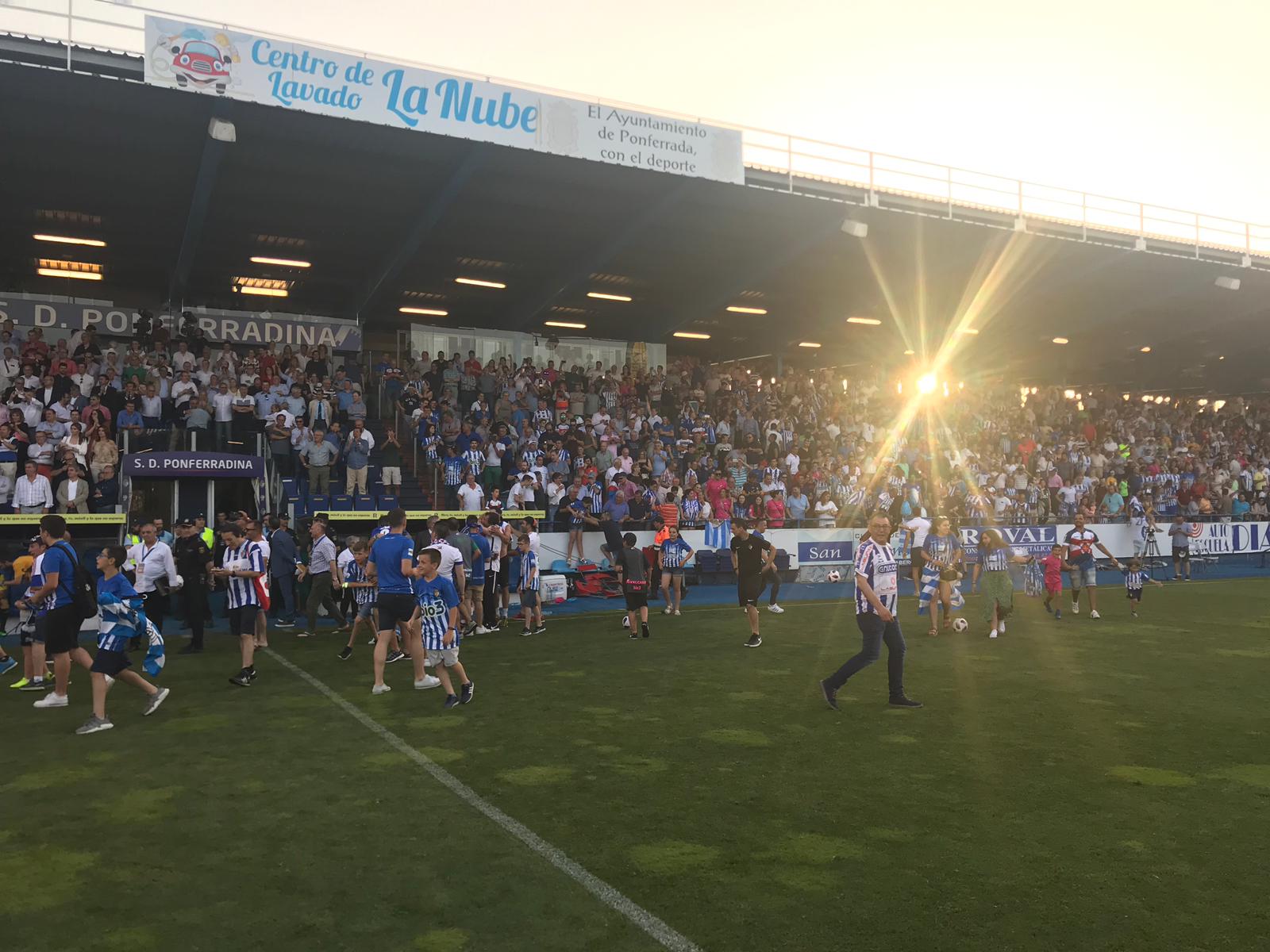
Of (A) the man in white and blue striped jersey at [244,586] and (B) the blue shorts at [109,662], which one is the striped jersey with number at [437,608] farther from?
(B) the blue shorts at [109,662]

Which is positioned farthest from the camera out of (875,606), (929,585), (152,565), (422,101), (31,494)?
(422,101)

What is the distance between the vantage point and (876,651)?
375 inches

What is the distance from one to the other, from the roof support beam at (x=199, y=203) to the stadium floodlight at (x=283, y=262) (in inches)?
73.2

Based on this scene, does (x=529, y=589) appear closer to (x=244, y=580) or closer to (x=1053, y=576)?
(x=244, y=580)

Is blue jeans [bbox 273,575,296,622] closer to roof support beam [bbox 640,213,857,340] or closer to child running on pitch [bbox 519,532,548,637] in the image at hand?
child running on pitch [bbox 519,532,548,637]

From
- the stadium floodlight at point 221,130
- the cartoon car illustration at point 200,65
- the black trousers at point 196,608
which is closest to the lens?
the black trousers at point 196,608

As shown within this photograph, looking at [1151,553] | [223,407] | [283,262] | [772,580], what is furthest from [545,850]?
[1151,553]

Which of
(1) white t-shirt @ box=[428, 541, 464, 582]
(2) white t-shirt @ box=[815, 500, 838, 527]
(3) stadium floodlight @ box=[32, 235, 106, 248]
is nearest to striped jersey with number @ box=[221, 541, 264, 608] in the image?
(1) white t-shirt @ box=[428, 541, 464, 582]

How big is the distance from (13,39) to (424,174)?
8807 mm

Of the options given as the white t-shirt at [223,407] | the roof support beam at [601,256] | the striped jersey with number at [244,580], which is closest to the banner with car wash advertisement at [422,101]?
the roof support beam at [601,256]

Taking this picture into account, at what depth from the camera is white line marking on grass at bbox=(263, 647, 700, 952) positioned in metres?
4.67

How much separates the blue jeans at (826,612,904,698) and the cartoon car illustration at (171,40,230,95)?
17.0 m

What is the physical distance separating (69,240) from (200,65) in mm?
10960

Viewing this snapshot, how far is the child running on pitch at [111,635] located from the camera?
895 cm
